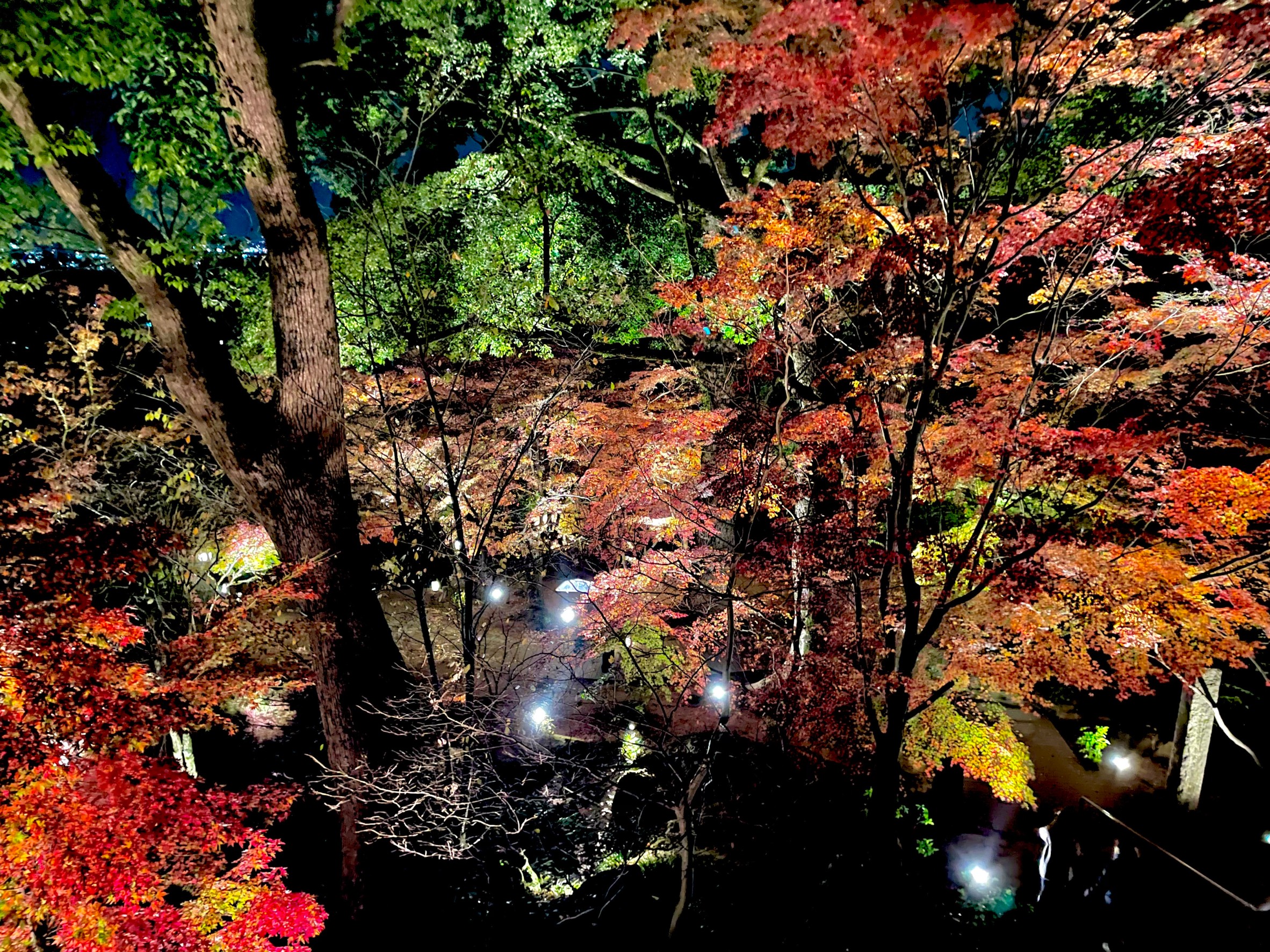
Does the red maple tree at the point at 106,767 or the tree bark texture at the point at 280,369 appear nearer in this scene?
the red maple tree at the point at 106,767

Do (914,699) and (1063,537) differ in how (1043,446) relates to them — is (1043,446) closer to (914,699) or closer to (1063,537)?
(1063,537)

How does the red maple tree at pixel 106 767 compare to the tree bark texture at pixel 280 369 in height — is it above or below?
below

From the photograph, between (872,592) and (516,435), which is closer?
(872,592)

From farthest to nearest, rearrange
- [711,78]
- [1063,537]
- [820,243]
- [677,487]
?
[677,487] < [711,78] < [820,243] < [1063,537]

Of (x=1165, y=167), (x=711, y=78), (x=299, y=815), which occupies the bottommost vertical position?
(x=299, y=815)

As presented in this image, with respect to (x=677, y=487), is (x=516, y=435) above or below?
above

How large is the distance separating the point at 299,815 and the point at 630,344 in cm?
1358

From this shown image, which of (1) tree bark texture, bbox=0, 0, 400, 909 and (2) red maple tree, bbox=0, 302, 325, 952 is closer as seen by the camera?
(2) red maple tree, bbox=0, 302, 325, 952

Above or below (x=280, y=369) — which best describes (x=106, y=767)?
below

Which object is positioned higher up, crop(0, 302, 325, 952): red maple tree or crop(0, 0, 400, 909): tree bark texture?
crop(0, 0, 400, 909): tree bark texture

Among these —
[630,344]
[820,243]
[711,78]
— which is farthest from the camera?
[630,344]

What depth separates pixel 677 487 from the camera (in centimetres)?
1128

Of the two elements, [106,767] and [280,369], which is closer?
[106,767]

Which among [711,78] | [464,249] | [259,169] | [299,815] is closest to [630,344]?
[464,249]
